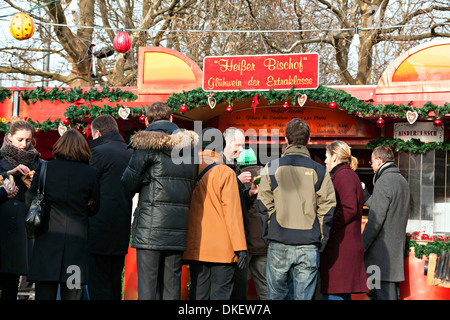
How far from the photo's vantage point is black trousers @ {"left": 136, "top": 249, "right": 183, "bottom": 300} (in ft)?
14.8

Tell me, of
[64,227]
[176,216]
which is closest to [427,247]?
[176,216]

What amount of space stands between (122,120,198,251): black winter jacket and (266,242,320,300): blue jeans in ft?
2.55

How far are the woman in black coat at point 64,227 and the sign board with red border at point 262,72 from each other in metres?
4.07

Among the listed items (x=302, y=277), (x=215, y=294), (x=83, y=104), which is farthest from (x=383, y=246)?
(x=83, y=104)

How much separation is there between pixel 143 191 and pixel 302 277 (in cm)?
147

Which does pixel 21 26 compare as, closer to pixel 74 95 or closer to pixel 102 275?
pixel 74 95

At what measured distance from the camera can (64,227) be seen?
453 cm

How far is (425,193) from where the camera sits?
8758mm

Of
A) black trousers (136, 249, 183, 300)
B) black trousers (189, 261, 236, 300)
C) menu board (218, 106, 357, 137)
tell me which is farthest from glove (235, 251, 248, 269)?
menu board (218, 106, 357, 137)

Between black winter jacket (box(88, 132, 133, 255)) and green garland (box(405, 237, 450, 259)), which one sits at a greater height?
black winter jacket (box(88, 132, 133, 255))

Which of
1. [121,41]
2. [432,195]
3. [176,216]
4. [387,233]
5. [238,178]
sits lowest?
[387,233]

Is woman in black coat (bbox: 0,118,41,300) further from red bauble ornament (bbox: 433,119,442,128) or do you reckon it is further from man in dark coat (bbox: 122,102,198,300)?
red bauble ornament (bbox: 433,119,442,128)

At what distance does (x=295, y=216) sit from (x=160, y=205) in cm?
111

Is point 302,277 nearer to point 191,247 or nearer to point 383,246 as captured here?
point 191,247
